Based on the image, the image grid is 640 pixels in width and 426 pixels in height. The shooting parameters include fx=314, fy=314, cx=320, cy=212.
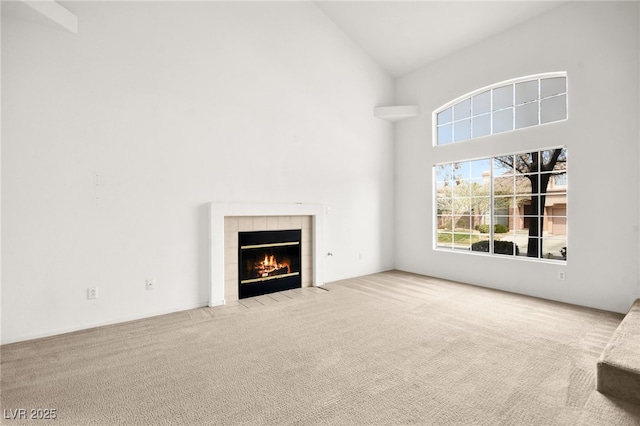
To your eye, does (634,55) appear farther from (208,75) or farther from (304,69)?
(208,75)

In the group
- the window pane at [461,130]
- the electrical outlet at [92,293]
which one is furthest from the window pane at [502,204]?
the electrical outlet at [92,293]

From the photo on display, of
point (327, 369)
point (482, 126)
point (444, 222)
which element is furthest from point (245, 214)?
point (482, 126)

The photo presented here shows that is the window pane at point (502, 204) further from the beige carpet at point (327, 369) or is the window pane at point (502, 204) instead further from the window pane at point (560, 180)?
the beige carpet at point (327, 369)

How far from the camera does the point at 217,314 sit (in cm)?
386

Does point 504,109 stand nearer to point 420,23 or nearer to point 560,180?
point 560,180

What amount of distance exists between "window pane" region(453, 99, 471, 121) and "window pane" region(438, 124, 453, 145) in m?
0.20

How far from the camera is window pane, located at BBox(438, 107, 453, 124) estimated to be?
18.9ft

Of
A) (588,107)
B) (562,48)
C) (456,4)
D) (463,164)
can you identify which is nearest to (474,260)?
(463,164)

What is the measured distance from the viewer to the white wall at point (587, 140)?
148 inches

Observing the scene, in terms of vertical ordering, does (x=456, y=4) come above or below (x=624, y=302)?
above

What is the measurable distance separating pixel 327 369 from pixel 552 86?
4897mm

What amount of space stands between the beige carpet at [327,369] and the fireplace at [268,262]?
677 mm

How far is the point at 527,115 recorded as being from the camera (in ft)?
15.5

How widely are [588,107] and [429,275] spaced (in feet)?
11.4
